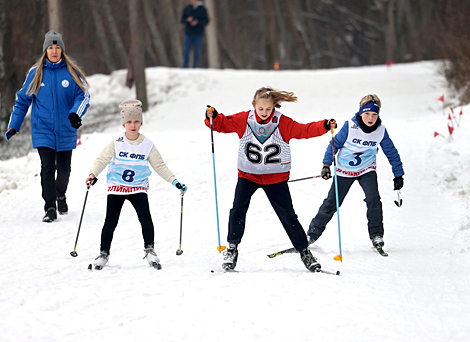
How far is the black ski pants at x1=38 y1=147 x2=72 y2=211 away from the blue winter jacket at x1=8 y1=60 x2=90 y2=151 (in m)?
0.09

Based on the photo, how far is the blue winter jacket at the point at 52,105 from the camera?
6617mm

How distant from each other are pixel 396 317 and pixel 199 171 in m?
5.08

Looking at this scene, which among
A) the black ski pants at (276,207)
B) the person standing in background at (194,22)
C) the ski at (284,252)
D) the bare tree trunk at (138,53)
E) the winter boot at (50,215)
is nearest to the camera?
the black ski pants at (276,207)

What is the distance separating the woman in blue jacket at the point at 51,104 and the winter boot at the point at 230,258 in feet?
8.37

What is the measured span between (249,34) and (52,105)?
36866 millimetres

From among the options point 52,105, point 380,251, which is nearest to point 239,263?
point 380,251

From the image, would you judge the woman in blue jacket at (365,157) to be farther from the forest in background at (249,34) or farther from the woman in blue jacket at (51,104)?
the forest in background at (249,34)

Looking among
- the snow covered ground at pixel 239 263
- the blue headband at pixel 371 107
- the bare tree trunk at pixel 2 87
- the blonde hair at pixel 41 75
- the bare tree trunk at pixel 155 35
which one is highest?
the bare tree trunk at pixel 155 35

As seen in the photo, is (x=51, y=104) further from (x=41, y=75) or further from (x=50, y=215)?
(x=50, y=215)

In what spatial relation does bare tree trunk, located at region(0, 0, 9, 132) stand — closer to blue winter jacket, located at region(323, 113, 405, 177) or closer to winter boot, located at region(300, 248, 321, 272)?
blue winter jacket, located at region(323, 113, 405, 177)

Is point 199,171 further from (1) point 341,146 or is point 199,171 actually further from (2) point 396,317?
(2) point 396,317

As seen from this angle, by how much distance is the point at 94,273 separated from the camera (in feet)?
16.3

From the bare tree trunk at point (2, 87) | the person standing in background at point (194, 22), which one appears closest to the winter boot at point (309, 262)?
the bare tree trunk at point (2, 87)

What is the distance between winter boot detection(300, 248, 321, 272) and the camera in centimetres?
498
